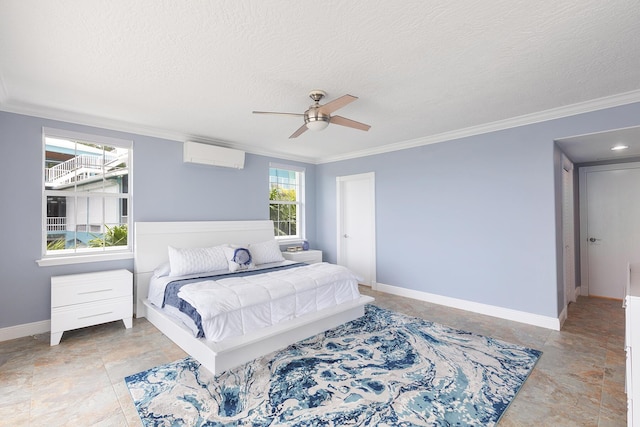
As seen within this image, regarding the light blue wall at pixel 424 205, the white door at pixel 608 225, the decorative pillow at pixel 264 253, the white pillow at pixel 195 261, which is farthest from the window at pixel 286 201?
the white door at pixel 608 225

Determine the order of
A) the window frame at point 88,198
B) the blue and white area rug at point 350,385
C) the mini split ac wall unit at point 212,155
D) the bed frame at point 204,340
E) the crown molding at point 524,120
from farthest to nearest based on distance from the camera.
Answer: the mini split ac wall unit at point 212,155
the window frame at point 88,198
the crown molding at point 524,120
the bed frame at point 204,340
the blue and white area rug at point 350,385

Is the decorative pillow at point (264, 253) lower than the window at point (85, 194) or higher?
lower

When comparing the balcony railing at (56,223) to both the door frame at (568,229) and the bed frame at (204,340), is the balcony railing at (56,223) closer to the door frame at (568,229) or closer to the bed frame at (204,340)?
the bed frame at (204,340)

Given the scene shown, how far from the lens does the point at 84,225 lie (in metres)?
3.69

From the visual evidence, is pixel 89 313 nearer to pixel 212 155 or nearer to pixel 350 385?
pixel 212 155

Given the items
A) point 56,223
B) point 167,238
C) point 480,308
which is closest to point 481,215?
point 480,308

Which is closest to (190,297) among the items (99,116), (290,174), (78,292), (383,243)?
(78,292)

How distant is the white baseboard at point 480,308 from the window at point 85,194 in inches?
159

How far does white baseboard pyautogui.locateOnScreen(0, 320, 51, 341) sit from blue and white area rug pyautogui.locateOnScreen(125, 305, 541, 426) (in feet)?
5.94

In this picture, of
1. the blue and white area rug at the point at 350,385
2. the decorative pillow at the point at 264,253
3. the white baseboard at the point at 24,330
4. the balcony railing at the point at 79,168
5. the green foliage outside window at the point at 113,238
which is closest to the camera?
the blue and white area rug at the point at 350,385

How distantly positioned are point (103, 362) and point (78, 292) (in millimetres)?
917

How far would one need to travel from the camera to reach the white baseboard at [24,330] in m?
3.11

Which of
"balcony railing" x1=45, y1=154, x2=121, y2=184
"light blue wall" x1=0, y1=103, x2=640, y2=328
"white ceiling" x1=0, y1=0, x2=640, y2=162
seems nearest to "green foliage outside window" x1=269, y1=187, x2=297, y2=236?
"light blue wall" x1=0, y1=103, x2=640, y2=328

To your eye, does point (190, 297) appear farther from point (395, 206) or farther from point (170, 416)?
point (395, 206)
